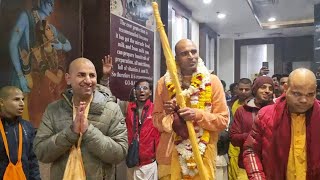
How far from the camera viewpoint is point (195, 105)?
2906 millimetres

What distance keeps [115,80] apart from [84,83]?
2.13 meters

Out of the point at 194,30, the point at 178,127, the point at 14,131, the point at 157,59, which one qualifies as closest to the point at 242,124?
the point at 178,127

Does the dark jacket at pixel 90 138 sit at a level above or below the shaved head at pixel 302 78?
below

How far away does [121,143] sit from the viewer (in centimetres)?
238

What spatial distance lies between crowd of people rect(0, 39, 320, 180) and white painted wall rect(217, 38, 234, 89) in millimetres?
8606

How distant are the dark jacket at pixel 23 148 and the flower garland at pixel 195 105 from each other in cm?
126

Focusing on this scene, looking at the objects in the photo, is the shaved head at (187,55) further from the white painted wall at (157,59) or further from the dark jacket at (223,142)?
the white painted wall at (157,59)

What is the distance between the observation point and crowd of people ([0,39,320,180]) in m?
2.21

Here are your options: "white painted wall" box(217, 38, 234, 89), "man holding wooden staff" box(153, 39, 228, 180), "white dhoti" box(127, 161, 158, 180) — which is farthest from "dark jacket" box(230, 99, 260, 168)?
"white painted wall" box(217, 38, 234, 89)

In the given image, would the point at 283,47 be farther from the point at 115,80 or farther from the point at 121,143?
the point at 121,143

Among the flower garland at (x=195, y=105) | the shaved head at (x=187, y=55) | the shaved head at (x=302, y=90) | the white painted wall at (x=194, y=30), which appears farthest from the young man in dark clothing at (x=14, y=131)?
the white painted wall at (x=194, y=30)

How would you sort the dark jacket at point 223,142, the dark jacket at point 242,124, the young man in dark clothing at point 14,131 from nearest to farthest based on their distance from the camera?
the young man in dark clothing at point 14,131, the dark jacket at point 242,124, the dark jacket at point 223,142

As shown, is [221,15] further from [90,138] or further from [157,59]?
[90,138]

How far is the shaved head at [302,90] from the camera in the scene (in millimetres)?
2146
